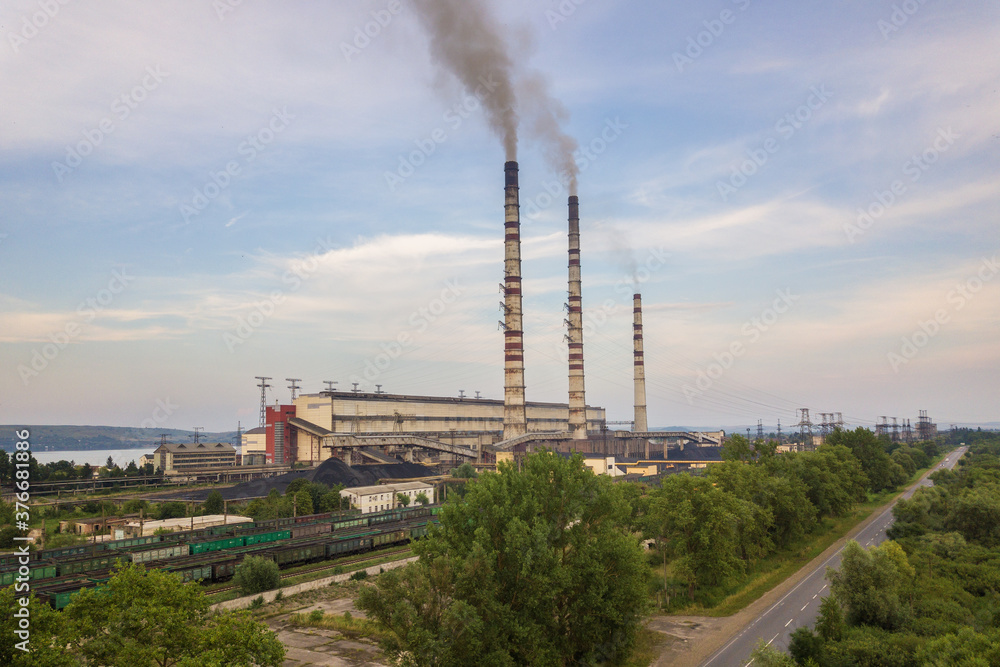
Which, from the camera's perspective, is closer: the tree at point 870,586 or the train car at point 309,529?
the tree at point 870,586

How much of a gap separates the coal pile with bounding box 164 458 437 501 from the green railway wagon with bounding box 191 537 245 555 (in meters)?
27.3

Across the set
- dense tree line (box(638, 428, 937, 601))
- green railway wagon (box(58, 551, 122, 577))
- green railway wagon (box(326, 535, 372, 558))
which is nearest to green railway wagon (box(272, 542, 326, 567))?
green railway wagon (box(326, 535, 372, 558))

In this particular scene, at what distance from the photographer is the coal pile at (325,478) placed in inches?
2926

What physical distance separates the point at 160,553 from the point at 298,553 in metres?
8.86

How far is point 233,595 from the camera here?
118 feet

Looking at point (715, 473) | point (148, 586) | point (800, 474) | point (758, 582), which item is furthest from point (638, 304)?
point (148, 586)

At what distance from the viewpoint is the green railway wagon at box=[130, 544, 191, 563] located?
1618 inches

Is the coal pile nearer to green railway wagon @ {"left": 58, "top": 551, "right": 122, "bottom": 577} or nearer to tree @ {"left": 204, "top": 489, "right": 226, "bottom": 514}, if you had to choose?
tree @ {"left": 204, "top": 489, "right": 226, "bottom": 514}

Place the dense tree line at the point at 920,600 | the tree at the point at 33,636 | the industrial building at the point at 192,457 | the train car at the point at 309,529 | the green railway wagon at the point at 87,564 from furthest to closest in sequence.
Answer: the industrial building at the point at 192,457
the train car at the point at 309,529
the green railway wagon at the point at 87,564
the dense tree line at the point at 920,600
the tree at the point at 33,636

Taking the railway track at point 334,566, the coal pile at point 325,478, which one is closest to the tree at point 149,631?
the railway track at point 334,566

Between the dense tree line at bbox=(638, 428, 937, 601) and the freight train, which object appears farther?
the freight train

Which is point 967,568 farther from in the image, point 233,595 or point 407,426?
point 407,426

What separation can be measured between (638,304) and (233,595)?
91.0m

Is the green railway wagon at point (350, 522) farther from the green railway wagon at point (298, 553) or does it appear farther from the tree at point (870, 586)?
the tree at point (870, 586)
